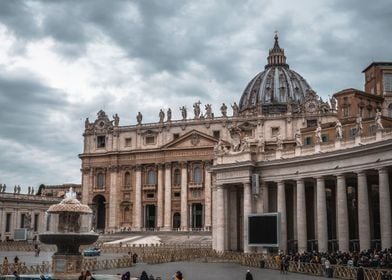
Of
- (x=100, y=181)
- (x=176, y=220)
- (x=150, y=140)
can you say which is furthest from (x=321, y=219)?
(x=100, y=181)

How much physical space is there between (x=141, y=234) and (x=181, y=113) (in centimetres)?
2368

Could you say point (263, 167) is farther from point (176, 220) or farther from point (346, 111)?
point (176, 220)

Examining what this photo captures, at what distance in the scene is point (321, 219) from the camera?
41344 millimetres

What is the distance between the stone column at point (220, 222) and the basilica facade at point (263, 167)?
9cm

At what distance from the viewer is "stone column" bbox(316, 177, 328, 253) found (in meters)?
41.1

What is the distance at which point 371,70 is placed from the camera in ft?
229

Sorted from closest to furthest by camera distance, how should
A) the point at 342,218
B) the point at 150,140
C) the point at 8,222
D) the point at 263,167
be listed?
1. the point at 342,218
2. the point at 263,167
3. the point at 8,222
4. the point at 150,140

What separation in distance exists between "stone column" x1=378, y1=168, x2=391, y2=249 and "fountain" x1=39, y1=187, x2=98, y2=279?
60.1 feet

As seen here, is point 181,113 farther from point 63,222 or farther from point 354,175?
point 63,222

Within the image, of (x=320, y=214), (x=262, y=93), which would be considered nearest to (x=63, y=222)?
(x=320, y=214)

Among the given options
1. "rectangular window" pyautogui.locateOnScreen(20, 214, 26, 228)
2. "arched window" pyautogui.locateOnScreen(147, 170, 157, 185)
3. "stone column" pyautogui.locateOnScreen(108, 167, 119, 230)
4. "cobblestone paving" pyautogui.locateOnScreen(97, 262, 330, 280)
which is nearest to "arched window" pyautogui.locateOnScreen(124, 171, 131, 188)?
"stone column" pyautogui.locateOnScreen(108, 167, 119, 230)

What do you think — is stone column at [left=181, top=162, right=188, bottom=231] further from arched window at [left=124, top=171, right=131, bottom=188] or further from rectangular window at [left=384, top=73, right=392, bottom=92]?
A: rectangular window at [left=384, top=73, right=392, bottom=92]

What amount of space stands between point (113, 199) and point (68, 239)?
76.2 m

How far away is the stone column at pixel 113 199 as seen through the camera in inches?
4104
